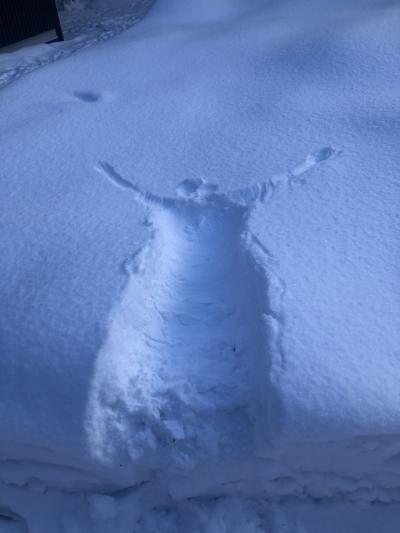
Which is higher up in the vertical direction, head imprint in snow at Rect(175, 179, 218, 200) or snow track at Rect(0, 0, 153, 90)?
snow track at Rect(0, 0, 153, 90)

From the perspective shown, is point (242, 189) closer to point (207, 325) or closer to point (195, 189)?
point (195, 189)

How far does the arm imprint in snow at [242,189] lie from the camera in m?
1.58

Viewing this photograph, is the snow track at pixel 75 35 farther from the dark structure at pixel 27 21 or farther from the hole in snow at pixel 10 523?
the hole in snow at pixel 10 523

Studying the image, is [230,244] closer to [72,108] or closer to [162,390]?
[162,390]

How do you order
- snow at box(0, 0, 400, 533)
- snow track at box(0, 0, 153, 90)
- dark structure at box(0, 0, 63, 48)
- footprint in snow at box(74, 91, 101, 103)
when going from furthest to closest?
dark structure at box(0, 0, 63, 48)
snow track at box(0, 0, 153, 90)
footprint in snow at box(74, 91, 101, 103)
snow at box(0, 0, 400, 533)

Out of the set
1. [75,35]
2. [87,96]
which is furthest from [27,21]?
[87,96]

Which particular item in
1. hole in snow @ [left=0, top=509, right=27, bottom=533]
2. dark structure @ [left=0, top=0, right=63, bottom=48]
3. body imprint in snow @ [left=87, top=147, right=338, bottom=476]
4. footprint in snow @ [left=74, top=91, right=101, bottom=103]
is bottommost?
hole in snow @ [left=0, top=509, right=27, bottom=533]

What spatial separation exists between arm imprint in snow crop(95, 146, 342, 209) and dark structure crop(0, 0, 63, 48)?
135 inches

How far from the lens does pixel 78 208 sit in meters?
1.61

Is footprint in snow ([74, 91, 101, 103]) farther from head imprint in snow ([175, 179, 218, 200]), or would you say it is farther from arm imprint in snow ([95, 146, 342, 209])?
head imprint in snow ([175, 179, 218, 200])

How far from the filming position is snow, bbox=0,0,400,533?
110 cm

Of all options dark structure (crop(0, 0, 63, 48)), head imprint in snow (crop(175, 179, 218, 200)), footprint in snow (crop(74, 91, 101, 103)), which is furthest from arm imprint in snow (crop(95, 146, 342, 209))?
dark structure (crop(0, 0, 63, 48))

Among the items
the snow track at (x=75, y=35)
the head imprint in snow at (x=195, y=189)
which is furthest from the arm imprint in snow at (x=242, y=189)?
the snow track at (x=75, y=35)

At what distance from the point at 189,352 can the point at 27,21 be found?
170 inches
